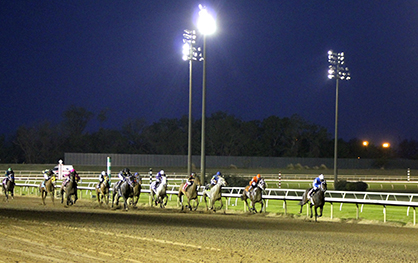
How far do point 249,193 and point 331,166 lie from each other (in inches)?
1808

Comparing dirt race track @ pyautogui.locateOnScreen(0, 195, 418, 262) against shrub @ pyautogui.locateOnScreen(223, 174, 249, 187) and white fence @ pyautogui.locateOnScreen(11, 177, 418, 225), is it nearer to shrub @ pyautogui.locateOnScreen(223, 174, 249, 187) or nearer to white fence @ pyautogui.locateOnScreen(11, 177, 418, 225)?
white fence @ pyautogui.locateOnScreen(11, 177, 418, 225)

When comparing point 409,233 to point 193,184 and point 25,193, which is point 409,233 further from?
point 25,193

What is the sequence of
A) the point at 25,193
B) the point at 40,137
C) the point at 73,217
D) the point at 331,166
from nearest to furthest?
the point at 73,217
the point at 25,193
the point at 331,166
the point at 40,137

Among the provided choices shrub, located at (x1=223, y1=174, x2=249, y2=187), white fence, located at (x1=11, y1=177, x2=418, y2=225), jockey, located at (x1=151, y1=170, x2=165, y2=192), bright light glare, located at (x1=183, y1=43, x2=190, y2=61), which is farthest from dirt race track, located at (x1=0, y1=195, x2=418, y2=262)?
bright light glare, located at (x1=183, y1=43, x2=190, y2=61)

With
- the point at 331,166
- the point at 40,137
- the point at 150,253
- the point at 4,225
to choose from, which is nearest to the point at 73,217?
the point at 4,225

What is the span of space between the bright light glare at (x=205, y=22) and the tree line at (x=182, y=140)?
44.1 metres

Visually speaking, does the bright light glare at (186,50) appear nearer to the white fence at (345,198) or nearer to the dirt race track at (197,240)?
the white fence at (345,198)

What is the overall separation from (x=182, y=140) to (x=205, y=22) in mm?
47978

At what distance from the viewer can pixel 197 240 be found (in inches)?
443

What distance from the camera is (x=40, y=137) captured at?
72000 mm

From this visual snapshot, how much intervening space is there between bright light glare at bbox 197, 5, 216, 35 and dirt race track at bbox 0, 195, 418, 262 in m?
10.8

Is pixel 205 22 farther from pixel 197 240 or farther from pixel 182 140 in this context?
pixel 182 140

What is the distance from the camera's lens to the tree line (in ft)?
236

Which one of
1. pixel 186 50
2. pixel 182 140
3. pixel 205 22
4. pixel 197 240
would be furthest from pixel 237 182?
pixel 182 140
